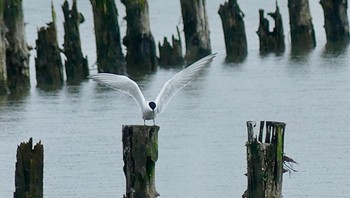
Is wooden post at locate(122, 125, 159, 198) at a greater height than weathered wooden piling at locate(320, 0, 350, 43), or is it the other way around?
weathered wooden piling at locate(320, 0, 350, 43)

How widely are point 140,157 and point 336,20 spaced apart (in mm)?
21894

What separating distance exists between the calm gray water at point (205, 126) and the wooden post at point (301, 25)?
0.39m

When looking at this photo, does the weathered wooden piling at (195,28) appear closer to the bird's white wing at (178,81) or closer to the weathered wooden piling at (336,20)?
the weathered wooden piling at (336,20)

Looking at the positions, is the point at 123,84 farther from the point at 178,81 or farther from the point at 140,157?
the point at 140,157

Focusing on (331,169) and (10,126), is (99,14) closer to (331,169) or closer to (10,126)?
(10,126)

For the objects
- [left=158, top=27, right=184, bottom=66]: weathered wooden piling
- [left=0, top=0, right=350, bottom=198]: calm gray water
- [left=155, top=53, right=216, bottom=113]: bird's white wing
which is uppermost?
[left=155, top=53, right=216, bottom=113]: bird's white wing

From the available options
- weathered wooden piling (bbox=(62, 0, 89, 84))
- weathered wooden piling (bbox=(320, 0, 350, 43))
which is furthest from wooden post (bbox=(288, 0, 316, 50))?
weathered wooden piling (bbox=(62, 0, 89, 84))

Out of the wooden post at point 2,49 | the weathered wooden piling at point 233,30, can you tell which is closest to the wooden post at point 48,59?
the wooden post at point 2,49

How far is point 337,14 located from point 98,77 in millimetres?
20383

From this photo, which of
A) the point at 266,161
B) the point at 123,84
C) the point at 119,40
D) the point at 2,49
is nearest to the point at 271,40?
the point at 119,40

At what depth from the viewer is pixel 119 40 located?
34594mm

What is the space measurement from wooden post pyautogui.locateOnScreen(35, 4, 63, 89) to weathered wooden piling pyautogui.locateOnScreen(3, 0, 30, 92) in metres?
0.51

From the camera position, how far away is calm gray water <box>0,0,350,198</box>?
76.9ft

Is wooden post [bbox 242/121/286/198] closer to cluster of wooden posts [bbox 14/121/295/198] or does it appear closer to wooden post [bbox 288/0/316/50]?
cluster of wooden posts [bbox 14/121/295/198]
